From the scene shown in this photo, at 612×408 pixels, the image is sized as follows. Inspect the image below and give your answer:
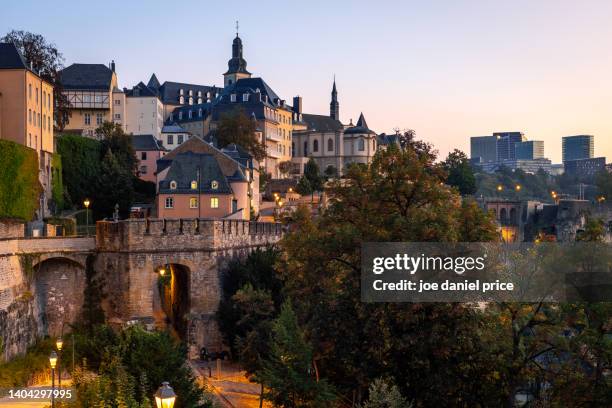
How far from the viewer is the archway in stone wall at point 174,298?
1682 inches

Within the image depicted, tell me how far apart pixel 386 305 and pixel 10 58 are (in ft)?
126

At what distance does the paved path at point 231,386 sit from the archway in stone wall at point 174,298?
2848mm

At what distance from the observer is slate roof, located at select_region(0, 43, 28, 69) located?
5588cm

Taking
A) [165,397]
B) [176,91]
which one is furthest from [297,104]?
[165,397]

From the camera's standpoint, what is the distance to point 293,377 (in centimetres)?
2745

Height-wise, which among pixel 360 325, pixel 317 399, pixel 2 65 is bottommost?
pixel 317 399

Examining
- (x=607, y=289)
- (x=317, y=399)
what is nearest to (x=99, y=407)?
(x=317, y=399)

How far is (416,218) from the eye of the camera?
89.1ft

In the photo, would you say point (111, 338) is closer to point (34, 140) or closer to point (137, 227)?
point (137, 227)

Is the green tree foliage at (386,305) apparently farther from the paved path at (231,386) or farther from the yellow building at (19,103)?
the yellow building at (19,103)

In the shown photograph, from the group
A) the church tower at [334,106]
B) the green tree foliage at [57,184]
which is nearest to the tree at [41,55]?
the green tree foliage at [57,184]

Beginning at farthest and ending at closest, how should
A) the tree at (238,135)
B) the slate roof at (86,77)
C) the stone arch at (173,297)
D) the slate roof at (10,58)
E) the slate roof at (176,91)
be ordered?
the slate roof at (176,91), the slate roof at (86,77), the tree at (238,135), the slate roof at (10,58), the stone arch at (173,297)

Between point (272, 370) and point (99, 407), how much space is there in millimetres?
9204

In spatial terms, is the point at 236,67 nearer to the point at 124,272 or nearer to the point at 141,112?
the point at 141,112
